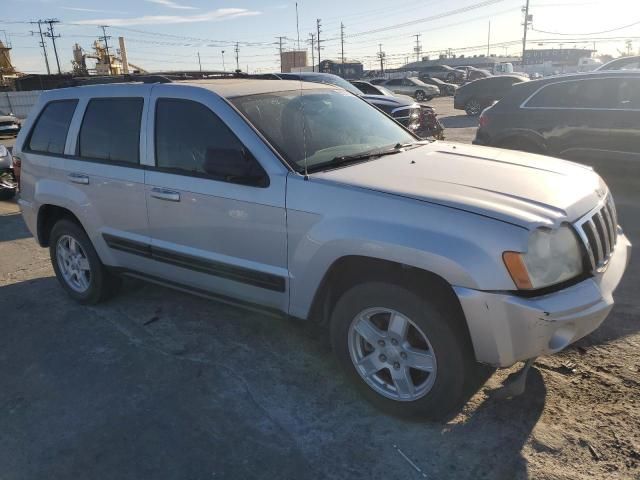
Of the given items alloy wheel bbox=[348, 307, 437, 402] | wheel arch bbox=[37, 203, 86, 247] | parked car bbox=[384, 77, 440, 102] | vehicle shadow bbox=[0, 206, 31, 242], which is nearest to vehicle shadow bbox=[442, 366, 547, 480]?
alloy wheel bbox=[348, 307, 437, 402]

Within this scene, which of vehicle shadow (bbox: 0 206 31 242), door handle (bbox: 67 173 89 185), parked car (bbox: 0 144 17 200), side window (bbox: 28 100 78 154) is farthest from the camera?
parked car (bbox: 0 144 17 200)

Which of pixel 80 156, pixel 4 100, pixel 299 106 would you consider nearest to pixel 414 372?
pixel 299 106

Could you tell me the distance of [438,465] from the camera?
8.63ft

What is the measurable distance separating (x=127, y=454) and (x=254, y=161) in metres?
1.76

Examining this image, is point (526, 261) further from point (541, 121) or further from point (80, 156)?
point (541, 121)

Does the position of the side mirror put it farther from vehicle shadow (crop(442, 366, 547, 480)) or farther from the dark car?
the dark car

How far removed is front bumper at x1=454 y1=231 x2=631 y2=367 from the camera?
8.09 ft

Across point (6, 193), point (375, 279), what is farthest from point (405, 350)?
point (6, 193)

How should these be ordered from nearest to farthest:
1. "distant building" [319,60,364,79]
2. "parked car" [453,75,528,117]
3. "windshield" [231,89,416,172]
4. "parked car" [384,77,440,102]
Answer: "windshield" [231,89,416,172] < "parked car" [453,75,528,117] < "parked car" [384,77,440,102] < "distant building" [319,60,364,79]

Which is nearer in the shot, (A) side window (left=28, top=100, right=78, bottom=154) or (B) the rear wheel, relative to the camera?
(A) side window (left=28, top=100, right=78, bottom=154)

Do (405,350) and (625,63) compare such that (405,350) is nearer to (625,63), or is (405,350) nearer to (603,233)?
(603,233)

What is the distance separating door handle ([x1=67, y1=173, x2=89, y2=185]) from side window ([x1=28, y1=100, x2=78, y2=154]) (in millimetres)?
299

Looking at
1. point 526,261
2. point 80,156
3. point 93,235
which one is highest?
point 80,156

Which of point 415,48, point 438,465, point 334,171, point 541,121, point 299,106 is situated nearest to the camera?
point 438,465
